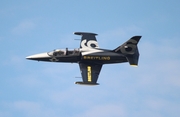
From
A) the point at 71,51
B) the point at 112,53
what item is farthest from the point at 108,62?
the point at 71,51

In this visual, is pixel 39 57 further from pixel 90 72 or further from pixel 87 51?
pixel 90 72

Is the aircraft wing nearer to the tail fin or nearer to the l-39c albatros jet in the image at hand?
the l-39c albatros jet

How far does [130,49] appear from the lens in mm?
61656

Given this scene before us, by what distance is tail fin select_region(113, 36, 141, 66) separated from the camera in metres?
61.0

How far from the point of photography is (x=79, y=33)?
2660 inches

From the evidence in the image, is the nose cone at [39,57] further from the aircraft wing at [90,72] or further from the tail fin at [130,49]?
the tail fin at [130,49]

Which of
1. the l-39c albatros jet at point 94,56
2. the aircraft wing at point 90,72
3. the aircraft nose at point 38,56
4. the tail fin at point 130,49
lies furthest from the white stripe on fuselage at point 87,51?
the aircraft nose at point 38,56

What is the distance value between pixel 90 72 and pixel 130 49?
7.09 meters

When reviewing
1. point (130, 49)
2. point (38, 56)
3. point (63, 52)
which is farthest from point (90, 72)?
point (38, 56)

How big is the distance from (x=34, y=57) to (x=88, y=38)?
32.6ft

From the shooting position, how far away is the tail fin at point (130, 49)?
61.0 metres

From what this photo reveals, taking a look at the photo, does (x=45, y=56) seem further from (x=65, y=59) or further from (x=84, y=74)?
(x=84, y=74)

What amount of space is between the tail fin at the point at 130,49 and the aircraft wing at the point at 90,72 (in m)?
4.10

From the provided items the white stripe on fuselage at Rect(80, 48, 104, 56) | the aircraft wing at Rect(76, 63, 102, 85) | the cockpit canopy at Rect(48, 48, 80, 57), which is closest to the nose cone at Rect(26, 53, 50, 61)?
the cockpit canopy at Rect(48, 48, 80, 57)
